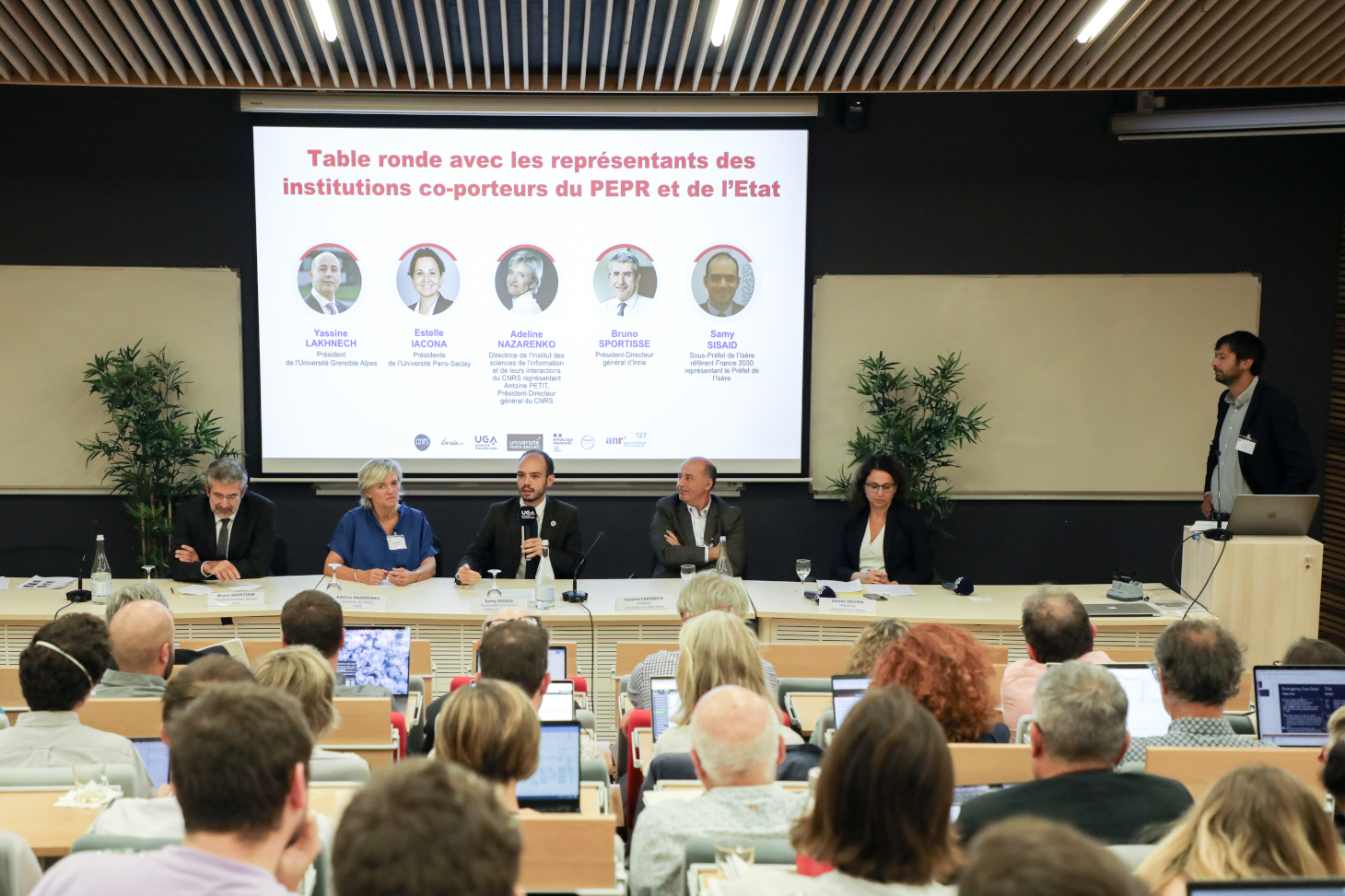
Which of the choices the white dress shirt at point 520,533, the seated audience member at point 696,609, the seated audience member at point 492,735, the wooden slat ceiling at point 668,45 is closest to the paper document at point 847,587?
the seated audience member at point 696,609

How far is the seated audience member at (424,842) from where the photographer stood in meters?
1.09

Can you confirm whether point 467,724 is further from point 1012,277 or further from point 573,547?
point 1012,277

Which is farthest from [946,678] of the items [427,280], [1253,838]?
[427,280]

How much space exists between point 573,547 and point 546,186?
237cm

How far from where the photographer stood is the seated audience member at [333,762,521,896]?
1087mm

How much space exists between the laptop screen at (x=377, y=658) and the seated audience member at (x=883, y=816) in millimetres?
2361

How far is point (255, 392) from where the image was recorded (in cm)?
680

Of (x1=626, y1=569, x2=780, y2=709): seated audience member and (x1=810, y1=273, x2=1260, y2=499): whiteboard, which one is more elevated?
(x1=810, y1=273, x2=1260, y2=499): whiteboard

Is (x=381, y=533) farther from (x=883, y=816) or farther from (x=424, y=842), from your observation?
(x=424, y=842)

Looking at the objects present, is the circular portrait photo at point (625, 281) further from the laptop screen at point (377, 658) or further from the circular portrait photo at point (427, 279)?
the laptop screen at point (377, 658)

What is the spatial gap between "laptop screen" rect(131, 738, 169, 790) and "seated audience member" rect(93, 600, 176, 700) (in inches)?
15.9

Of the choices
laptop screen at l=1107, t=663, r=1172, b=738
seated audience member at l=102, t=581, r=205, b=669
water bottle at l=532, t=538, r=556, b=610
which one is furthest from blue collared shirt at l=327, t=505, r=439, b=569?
laptop screen at l=1107, t=663, r=1172, b=738

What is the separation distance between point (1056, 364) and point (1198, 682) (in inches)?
175

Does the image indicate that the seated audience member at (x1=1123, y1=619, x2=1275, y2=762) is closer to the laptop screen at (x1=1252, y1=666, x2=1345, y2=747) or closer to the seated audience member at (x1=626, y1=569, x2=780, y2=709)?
the laptop screen at (x1=1252, y1=666, x2=1345, y2=747)
